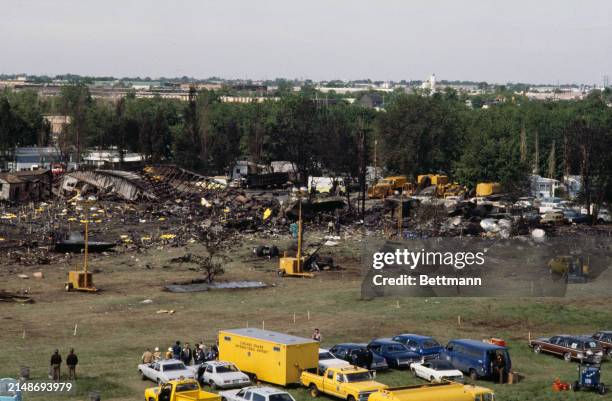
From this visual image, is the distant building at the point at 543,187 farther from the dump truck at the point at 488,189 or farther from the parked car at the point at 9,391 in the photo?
the parked car at the point at 9,391

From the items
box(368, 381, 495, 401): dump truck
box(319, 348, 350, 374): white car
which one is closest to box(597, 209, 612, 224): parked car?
box(319, 348, 350, 374): white car

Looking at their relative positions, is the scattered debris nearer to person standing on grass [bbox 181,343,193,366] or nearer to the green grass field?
the green grass field

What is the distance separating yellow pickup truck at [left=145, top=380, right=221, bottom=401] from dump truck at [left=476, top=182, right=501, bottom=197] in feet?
205

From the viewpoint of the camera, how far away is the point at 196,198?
7975 centimetres

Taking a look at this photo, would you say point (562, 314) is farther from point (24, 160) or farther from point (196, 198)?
point (24, 160)

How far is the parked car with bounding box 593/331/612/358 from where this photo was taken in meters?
33.9

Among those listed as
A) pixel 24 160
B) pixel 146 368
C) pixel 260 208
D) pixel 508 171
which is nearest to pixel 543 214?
pixel 508 171

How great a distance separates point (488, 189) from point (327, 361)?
5872 cm

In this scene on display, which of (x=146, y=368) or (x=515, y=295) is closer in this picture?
(x=146, y=368)

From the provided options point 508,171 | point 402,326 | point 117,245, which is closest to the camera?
point 402,326

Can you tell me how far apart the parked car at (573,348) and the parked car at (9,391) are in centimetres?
1659

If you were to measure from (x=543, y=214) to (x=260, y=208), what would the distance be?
1974 centimetres

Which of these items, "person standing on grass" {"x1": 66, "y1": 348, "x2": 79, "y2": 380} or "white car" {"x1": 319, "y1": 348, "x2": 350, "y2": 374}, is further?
"person standing on grass" {"x1": 66, "y1": 348, "x2": 79, "y2": 380}

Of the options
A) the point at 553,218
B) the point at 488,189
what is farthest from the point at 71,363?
the point at 488,189
